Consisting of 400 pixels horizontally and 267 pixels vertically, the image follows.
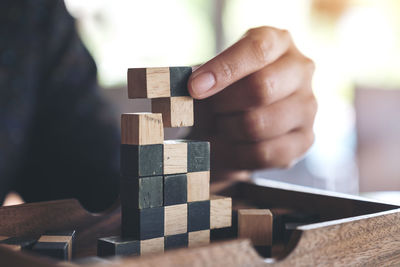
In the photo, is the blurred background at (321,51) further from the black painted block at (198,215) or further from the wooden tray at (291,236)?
the black painted block at (198,215)

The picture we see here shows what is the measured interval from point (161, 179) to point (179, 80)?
0.45 feet

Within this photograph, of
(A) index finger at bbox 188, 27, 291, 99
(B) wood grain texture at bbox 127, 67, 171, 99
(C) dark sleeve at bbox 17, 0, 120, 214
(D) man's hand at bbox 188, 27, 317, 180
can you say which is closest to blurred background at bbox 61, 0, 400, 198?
(C) dark sleeve at bbox 17, 0, 120, 214

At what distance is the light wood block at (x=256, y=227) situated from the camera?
0.63 m

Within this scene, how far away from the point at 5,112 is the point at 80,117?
207 mm

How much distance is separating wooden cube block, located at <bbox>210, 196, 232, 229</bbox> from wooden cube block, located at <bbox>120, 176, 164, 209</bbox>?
0.09 m

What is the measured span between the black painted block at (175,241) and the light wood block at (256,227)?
7cm

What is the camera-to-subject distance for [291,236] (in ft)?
1.81

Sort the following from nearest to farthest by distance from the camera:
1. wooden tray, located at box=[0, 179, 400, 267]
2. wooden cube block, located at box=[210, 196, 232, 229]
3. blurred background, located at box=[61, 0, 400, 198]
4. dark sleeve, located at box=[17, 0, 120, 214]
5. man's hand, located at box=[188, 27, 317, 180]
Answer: wooden tray, located at box=[0, 179, 400, 267]
wooden cube block, located at box=[210, 196, 232, 229]
man's hand, located at box=[188, 27, 317, 180]
dark sleeve, located at box=[17, 0, 120, 214]
blurred background, located at box=[61, 0, 400, 198]

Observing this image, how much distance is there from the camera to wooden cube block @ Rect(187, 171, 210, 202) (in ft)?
2.05

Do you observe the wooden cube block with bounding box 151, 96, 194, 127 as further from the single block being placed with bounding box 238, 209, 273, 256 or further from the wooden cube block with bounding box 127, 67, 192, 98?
the single block being placed with bounding box 238, 209, 273, 256

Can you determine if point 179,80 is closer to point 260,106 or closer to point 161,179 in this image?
point 161,179

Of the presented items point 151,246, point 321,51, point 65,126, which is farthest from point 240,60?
point 321,51

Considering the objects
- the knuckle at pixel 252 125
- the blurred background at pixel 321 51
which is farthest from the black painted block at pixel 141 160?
the blurred background at pixel 321 51

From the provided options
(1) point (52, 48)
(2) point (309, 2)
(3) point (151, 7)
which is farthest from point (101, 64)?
(2) point (309, 2)
